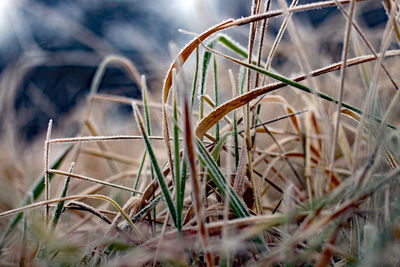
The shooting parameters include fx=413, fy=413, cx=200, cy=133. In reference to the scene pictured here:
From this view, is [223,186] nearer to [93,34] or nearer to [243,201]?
[243,201]

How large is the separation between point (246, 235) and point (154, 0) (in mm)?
3203

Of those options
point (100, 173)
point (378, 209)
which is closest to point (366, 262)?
point (378, 209)

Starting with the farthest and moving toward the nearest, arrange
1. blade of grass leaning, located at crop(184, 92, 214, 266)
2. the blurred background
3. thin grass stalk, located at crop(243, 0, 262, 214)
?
the blurred background → thin grass stalk, located at crop(243, 0, 262, 214) → blade of grass leaning, located at crop(184, 92, 214, 266)

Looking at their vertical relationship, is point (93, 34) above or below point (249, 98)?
above

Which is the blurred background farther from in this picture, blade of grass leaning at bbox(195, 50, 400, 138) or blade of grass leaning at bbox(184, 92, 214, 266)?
blade of grass leaning at bbox(184, 92, 214, 266)

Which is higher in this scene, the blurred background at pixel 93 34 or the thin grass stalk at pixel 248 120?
the blurred background at pixel 93 34

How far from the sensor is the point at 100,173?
4.04 ft

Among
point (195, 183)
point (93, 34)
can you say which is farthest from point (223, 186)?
point (93, 34)

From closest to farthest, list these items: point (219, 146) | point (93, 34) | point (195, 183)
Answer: point (195, 183) → point (219, 146) → point (93, 34)

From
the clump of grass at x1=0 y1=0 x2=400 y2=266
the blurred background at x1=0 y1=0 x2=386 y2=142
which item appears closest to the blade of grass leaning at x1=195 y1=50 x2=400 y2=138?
the clump of grass at x1=0 y1=0 x2=400 y2=266

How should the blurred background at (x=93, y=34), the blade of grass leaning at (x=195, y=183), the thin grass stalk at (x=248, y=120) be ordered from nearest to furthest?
1. the blade of grass leaning at (x=195, y=183)
2. the thin grass stalk at (x=248, y=120)
3. the blurred background at (x=93, y=34)

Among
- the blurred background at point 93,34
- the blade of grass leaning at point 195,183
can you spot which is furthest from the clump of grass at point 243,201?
the blurred background at point 93,34

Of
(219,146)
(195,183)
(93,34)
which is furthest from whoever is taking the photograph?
(93,34)

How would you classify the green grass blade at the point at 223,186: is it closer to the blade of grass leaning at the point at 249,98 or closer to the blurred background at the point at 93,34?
the blade of grass leaning at the point at 249,98
